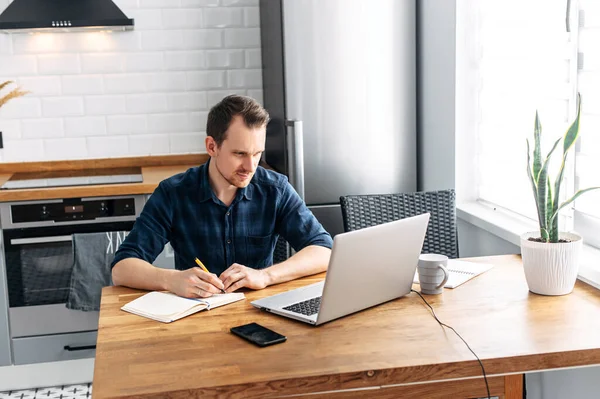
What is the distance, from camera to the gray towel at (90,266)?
3.63m

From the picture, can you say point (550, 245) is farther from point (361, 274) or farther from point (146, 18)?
point (146, 18)

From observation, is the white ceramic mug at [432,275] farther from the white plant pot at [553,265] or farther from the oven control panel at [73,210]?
the oven control panel at [73,210]

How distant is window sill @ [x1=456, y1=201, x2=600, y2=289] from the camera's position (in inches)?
88.6

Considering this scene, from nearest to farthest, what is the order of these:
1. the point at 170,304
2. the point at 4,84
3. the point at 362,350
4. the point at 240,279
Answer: the point at 362,350, the point at 170,304, the point at 240,279, the point at 4,84

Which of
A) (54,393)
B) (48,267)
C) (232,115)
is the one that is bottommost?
(54,393)

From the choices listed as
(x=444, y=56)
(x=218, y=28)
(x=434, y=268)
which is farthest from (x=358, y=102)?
(x=434, y=268)

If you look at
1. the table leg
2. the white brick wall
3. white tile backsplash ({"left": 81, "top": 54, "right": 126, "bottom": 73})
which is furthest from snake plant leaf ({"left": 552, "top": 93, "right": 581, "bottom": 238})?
white tile backsplash ({"left": 81, "top": 54, "right": 126, "bottom": 73})

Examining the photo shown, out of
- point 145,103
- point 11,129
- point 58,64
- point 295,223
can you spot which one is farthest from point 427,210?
point 11,129

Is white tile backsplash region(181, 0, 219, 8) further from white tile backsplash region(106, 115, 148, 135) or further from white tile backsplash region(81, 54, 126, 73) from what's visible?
white tile backsplash region(106, 115, 148, 135)

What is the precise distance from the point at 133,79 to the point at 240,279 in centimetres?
242

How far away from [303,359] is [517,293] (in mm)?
766

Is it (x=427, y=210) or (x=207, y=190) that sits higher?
(x=207, y=190)

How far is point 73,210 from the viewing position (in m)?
3.63

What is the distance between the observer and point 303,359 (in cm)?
168
